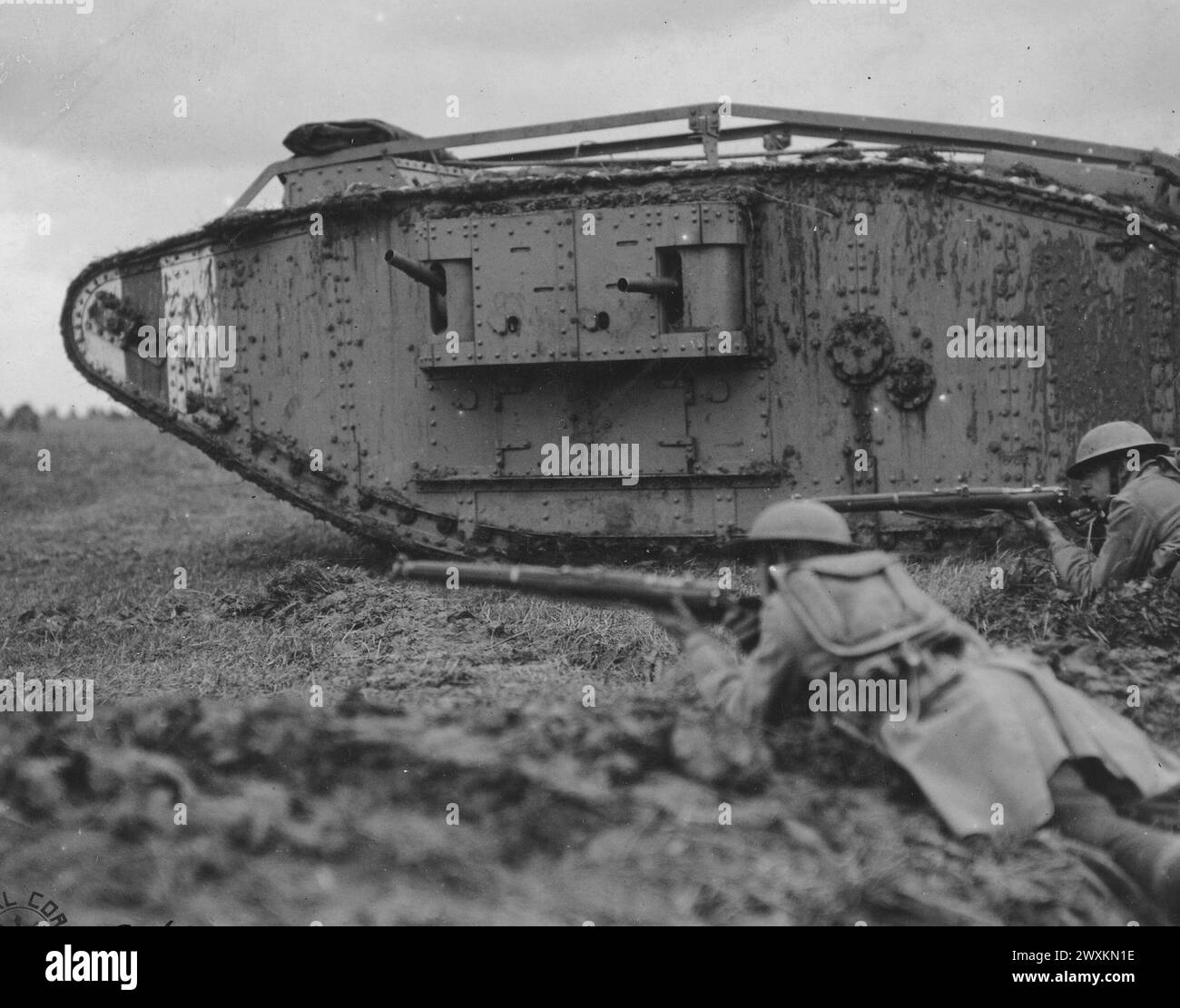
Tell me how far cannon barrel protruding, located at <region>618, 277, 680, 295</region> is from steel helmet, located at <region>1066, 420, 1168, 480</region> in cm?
288

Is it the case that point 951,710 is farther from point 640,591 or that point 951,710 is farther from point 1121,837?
point 640,591

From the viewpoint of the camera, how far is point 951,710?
172 inches

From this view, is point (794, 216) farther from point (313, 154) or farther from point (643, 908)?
point (643, 908)

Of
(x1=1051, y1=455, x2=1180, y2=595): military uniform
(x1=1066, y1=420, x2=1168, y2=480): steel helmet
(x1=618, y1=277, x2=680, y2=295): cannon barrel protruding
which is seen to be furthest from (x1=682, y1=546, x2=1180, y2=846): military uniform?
(x1=618, y1=277, x2=680, y2=295): cannon barrel protruding

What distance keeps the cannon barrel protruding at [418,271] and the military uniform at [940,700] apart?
5394 millimetres

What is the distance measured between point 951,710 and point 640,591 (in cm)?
110

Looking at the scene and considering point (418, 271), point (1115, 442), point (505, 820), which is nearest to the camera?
point (505, 820)

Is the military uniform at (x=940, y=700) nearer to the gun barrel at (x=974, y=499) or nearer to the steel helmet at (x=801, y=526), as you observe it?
the steel helmet at (x=801, y=526)

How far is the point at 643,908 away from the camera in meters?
3.96

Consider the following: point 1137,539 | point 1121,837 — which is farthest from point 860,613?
point 1137,539

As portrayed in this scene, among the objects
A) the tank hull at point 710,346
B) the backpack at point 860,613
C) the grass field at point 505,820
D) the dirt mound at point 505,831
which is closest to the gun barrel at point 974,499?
the grass field at point 505,820

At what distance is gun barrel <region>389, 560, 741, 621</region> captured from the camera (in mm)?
4918

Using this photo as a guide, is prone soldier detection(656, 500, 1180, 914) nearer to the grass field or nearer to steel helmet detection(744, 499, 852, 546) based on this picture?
steel helmet detection(744, 499, 852, 546)

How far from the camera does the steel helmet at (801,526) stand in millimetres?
4730
